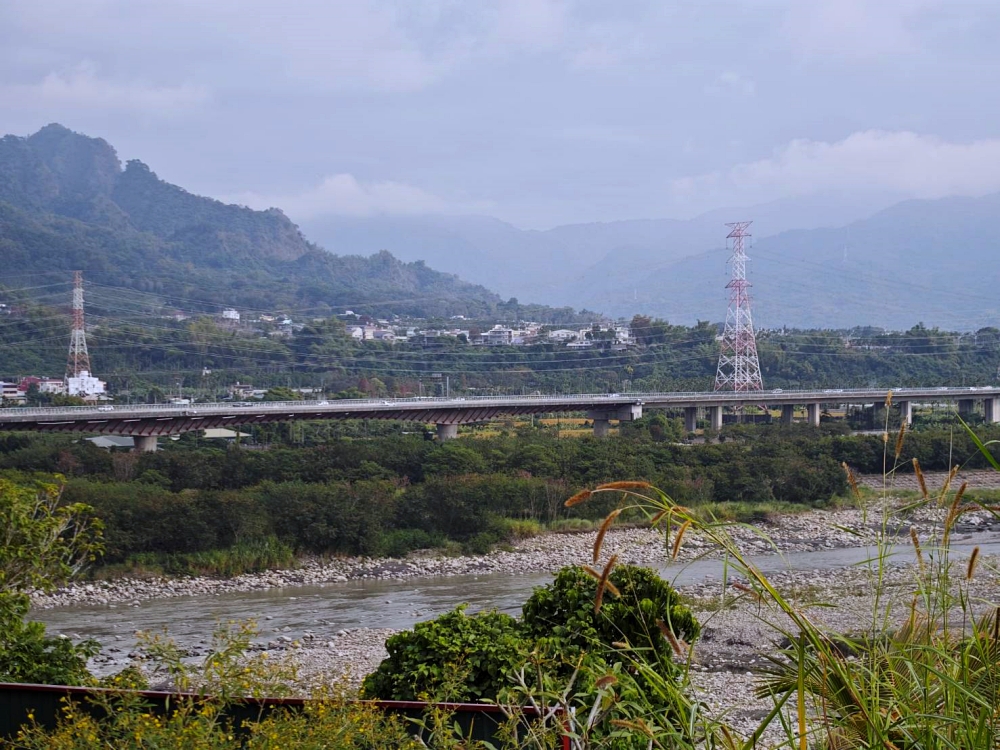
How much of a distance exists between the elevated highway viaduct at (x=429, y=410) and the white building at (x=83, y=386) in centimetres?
919

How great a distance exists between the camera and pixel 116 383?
5419 cm

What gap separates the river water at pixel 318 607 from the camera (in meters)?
15.8

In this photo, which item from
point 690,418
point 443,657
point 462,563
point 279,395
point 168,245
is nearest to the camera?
point 443,657

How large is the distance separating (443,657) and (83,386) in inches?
1692

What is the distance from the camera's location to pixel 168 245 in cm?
14000

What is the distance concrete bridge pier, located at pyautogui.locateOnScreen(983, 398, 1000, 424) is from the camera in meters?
49.1

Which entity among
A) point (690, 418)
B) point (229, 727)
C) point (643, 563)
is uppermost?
point (229, 727)

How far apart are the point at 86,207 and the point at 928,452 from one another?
472ft

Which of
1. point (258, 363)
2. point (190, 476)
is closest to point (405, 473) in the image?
point (190, 476)

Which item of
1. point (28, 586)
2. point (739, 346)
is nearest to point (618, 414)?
point (739, 346)

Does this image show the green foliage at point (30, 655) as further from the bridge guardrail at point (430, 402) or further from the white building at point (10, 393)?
the white building at point (10, 393)

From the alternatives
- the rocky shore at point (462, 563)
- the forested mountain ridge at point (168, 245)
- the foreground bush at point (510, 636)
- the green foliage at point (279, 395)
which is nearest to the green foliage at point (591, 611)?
the foreground bush at point (510, 636)

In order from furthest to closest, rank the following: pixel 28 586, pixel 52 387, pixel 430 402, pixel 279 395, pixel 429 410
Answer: pixel 52 387
pixel 279 395
pixel 430 402
pixel 429 410
pixel 28 586

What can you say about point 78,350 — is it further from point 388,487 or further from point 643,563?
point 643,563
